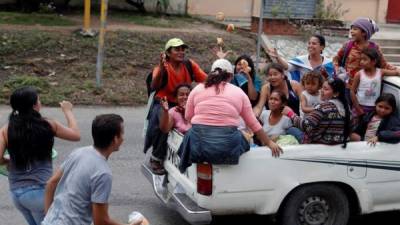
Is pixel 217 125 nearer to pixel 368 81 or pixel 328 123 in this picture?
pixel 328 123

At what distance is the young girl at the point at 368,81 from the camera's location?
274 inches

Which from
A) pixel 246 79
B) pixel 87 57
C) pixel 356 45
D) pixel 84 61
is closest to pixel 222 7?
pixel 87 57

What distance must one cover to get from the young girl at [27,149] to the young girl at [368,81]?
11.0 feet

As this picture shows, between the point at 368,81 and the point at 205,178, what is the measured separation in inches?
89.1

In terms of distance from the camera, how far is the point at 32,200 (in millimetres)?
4848

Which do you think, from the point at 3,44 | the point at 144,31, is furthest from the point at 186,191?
the point at 144,31

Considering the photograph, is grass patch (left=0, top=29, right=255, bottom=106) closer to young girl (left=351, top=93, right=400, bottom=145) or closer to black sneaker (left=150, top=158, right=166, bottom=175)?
black sneaker (left=150, top=158, right=166, bottom=175)

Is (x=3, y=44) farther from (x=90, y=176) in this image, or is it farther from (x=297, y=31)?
(x=90, y=176)

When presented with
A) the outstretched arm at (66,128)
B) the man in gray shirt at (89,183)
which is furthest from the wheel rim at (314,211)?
the man in gray shirt at (89,183)

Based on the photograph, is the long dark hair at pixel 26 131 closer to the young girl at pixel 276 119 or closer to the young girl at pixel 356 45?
the young girl at pixel 276 119

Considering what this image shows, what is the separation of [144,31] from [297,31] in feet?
12.6

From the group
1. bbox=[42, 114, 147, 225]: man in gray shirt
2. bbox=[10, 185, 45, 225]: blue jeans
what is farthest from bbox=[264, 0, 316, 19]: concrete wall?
bbox=[42, 114, 147, 225]: man in gray shirt

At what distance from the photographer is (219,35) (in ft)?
55.3

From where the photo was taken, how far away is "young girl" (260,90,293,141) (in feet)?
21.4
